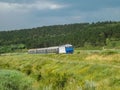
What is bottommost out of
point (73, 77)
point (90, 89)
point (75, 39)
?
point (75, 39)

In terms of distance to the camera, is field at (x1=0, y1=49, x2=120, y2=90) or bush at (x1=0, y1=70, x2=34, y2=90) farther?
field at (x1=0, y1=49, x2=120, y2=90)

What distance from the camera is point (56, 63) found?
2302 inches

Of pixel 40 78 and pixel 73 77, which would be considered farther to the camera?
pixel 40 78

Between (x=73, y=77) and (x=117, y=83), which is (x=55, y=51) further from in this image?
(x=117, y=83)

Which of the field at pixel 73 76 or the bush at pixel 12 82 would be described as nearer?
the bush at pixel 12 82

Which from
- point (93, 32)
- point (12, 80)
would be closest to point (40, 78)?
point (12, 80)

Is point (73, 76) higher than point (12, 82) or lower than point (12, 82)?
lower

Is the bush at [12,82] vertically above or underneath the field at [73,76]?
above

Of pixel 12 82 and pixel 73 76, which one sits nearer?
pixel 12 82

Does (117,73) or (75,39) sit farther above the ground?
(117,73)

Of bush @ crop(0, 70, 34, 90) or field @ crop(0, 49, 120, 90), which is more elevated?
bush @ crop(0, 70, 34, 90)

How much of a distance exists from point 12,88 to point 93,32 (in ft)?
455

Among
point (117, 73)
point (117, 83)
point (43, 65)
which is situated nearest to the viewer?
point (117, 83)

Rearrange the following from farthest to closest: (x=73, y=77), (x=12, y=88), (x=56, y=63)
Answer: (x=56, y=63) < (x=73, y=77) < (x=12, y=88)
